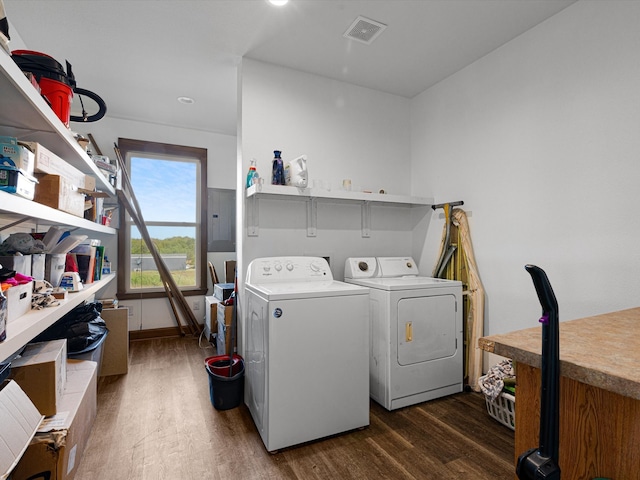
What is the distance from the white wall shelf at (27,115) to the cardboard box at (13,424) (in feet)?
3.30

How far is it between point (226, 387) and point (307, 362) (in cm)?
79

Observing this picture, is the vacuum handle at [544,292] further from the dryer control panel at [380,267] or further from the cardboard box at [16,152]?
the dryer control panel at [380,267]

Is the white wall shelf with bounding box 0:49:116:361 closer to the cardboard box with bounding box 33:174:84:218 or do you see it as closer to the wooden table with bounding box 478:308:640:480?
the cardboard box with bounding box 33:174:84:218

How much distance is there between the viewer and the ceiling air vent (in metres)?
2.23

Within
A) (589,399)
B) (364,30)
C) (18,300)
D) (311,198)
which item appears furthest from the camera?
(311,198)

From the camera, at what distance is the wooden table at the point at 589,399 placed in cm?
74

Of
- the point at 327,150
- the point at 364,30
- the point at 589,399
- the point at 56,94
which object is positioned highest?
the point at 364,30

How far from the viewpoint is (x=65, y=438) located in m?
1.35

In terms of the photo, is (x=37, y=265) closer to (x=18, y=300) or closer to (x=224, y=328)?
(x=18, y=300)

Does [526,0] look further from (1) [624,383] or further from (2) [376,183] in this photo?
(1) [624,383]

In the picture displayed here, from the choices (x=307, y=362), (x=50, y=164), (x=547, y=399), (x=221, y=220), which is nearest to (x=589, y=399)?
(x=547, y=399)

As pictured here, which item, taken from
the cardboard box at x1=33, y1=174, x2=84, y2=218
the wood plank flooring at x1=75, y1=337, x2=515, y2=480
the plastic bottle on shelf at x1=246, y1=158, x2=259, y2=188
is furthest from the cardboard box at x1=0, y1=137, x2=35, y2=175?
the wood plank flooring at x1=75, y1=337, x2=515, y2=480

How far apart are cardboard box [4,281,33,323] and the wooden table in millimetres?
1546

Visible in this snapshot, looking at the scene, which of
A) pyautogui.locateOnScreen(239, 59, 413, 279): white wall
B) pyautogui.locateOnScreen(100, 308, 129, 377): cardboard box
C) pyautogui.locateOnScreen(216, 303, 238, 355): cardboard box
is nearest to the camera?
pyautogui.locateOnScreen(239, 59, 413, 279): white wall
